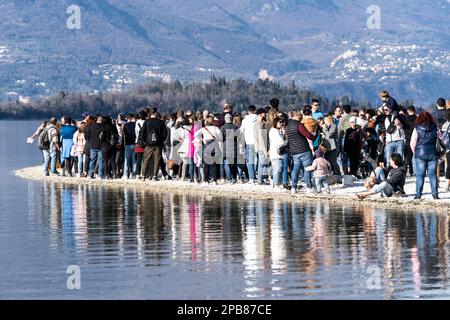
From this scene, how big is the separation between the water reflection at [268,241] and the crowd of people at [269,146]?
157 centimetres

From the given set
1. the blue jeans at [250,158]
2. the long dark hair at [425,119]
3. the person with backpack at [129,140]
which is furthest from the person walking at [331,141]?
the person with backpack at [129,140]

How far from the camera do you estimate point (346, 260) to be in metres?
20.8

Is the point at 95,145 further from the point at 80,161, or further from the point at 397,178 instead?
the point at 397,178

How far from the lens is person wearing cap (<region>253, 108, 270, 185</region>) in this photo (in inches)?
1353

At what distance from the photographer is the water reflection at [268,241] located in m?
18.9

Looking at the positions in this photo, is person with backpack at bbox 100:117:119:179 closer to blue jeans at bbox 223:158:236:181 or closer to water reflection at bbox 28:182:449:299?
blue jeans at bbox 223:158:236:181

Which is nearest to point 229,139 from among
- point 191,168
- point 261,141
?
point 261,141

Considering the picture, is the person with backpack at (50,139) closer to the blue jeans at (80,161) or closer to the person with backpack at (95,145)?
the blue jeans at (80,161)

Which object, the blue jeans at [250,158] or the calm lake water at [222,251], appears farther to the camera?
the blue jeans at [250,158]

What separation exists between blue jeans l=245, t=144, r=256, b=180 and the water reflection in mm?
3046

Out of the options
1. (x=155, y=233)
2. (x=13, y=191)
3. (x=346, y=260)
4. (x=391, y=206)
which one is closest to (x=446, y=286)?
(x=346, y=260)

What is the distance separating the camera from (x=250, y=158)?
35.4 m

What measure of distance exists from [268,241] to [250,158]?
12201 millimetres

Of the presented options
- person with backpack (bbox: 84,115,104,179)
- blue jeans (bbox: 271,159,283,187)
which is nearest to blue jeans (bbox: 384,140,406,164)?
blue jeans (bbox: 271,159,283,187)
